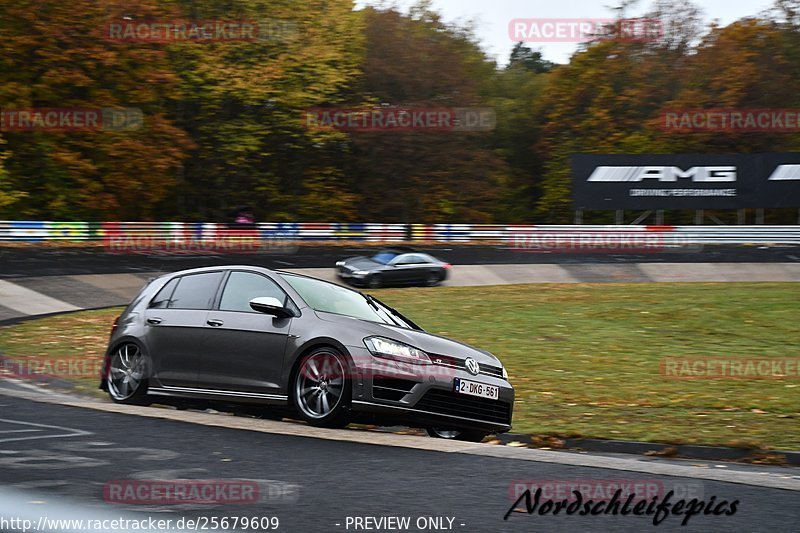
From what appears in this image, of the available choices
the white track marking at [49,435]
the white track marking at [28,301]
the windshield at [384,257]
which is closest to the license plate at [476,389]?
the white track marking at [49,435]

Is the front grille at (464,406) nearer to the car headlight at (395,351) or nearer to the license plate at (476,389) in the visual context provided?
the license plate at (476,389)

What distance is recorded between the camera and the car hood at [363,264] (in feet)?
102

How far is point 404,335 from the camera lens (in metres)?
8.84

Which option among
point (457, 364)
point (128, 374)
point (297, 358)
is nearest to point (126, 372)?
point (128, 374)

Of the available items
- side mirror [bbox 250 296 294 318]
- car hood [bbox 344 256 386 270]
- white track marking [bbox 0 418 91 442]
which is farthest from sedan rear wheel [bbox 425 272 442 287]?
white track marking [bbox 0 418 91 442]

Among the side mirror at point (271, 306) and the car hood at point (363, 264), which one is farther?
the car hood at point (363, 264)

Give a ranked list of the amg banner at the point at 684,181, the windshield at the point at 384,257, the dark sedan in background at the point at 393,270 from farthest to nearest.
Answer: the amg banner at the point at 684,181 → the windshield at the point at 384,257 → the dark sedan in background at the point at 393,270

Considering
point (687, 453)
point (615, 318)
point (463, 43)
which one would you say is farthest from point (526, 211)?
point (687, 453)

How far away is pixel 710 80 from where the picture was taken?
184ft

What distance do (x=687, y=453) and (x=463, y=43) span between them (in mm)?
54061

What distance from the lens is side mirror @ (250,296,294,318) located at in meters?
9.05

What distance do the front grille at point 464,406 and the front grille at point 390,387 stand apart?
0.16 meters

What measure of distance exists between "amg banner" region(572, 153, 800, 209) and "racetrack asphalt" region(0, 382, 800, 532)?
39.2 m

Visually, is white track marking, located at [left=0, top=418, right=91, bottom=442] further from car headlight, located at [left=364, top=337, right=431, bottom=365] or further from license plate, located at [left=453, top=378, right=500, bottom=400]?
license plate, located at [left=453, top=378, right=500, bottom=400]
